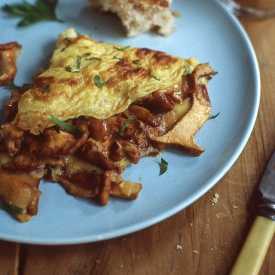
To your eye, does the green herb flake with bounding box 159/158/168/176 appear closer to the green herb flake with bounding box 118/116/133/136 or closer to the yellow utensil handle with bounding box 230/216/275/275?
the green herb flake with bounding box 118/116/133/136

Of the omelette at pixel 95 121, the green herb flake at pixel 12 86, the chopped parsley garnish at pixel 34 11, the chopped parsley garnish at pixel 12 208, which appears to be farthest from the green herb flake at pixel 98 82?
the chopped parsley garnish at pixel 34 11

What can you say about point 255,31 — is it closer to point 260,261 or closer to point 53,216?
point 260,261

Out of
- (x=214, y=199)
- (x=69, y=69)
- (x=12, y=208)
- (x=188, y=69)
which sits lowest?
(x=12, y=208)

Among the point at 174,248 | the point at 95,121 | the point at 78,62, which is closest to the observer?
the point at 174,248

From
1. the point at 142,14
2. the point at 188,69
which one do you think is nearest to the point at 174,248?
the point at 188,69

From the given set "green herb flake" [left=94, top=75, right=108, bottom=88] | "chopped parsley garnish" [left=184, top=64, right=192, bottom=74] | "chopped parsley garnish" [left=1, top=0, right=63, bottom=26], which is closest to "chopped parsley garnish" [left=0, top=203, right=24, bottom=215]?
"green herb flake" [left=94, top=75, right=108, bottom=88]

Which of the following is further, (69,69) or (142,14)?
(142,14)

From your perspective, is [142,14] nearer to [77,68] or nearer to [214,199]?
[77,68]
